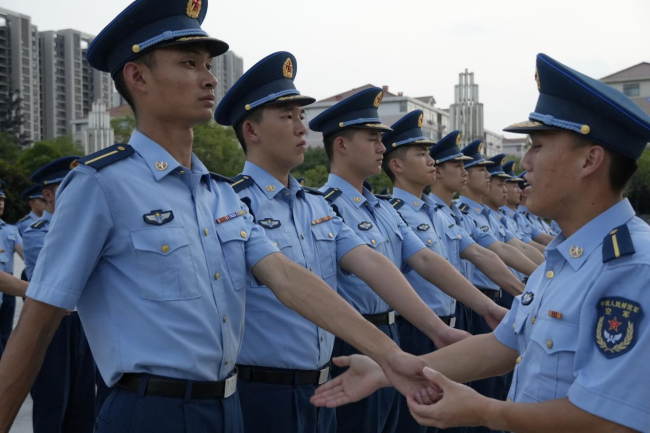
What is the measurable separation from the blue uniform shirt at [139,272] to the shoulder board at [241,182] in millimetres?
1138

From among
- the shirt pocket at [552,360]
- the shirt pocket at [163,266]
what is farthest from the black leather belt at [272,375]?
the shirt pocket at [552,360]

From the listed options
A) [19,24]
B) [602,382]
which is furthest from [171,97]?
[19,24]

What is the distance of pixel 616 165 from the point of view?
2.18m

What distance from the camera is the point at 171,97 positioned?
8.61 ft

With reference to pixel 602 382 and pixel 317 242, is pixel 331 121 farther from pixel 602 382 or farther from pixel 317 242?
pixel 602 382

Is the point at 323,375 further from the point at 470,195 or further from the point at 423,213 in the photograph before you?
the point at 470,195

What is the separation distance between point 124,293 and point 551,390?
56.0 inches

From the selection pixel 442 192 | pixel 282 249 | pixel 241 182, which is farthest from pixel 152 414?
pixel 442 192

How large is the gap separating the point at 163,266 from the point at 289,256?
4.13 ft

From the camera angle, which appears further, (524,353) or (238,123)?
(238,123)

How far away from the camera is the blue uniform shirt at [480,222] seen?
7379mm

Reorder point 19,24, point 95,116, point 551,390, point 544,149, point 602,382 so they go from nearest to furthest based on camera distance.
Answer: point 602,382, point 551,390, point 544,149, point 95,116, point 19,24

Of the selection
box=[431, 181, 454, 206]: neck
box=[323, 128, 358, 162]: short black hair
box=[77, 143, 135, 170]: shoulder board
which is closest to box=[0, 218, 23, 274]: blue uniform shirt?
box=[323, 128, 358, 162]: short black hair

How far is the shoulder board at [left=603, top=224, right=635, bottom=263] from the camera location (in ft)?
6.52
